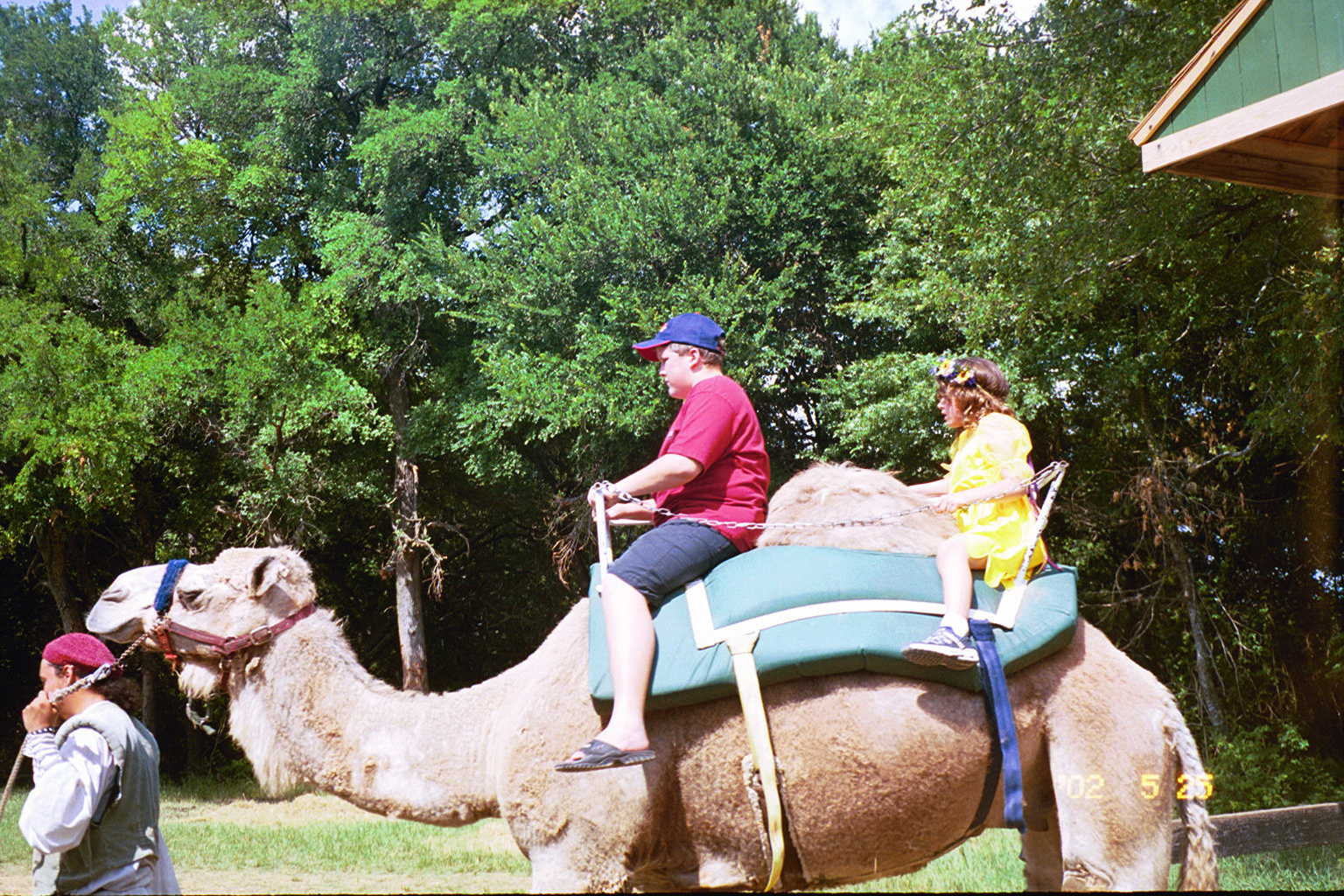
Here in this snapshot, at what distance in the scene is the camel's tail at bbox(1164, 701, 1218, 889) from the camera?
3816 millimetres

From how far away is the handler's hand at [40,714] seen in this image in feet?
13.8

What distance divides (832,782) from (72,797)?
2.79m

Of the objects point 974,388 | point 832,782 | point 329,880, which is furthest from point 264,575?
point 329,880

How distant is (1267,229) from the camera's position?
Answer: 34.6ft

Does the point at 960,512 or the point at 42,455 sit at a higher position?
the point at 42,455

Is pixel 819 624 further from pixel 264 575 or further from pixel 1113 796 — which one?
pixel 264 575

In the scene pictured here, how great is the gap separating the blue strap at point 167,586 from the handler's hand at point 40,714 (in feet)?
1.73

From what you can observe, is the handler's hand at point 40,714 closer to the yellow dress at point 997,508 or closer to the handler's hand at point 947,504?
the handler's hand at point 947,504

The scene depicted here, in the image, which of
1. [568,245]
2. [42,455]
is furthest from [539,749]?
[42,455]

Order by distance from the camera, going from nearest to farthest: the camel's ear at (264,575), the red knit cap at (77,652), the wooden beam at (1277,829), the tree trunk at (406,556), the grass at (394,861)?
the red knit cap at (77,652), the camel's ear at (264,575), the wooden beam at (1277,829), the grass at (394,861), the tree trunk at (406,556)

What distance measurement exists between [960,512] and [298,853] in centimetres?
888

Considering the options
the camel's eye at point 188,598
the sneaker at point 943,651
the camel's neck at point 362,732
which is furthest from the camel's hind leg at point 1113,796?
the camel's eye at point 188,598

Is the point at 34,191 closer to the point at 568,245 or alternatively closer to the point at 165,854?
the point at 568,245

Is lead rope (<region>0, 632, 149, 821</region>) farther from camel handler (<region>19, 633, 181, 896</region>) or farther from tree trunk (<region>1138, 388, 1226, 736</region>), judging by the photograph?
tree trunk (<region>1138, 388, 1226, 736</region>)
